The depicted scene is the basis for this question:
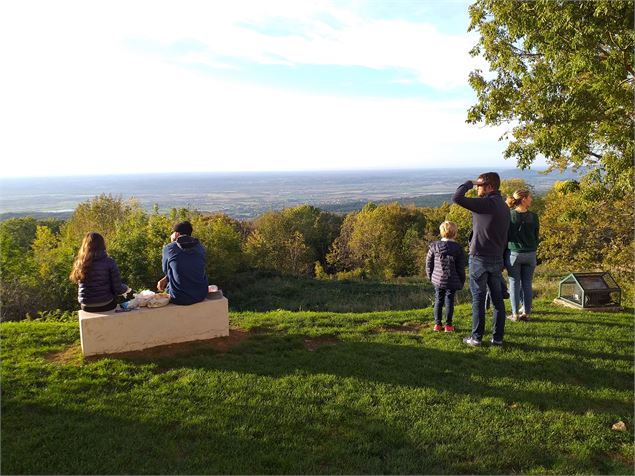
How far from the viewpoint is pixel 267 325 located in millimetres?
7770

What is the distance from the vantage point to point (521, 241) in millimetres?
7320

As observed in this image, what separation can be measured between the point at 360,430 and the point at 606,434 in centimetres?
249

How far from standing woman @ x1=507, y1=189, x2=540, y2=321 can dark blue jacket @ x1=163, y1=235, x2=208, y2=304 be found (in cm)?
542

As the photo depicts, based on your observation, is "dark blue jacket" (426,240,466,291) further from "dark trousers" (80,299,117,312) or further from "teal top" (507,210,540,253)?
"dark trousers" (80,299,117,312)

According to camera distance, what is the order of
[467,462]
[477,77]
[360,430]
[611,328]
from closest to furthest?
[467,462]
[360,430]
[611,328]
[477,77]

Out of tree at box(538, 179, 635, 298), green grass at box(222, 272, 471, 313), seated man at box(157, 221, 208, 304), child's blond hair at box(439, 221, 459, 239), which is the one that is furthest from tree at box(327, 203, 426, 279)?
seated man at box(157, 221, 208, 304)

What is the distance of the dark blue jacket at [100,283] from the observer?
5961 millimetres

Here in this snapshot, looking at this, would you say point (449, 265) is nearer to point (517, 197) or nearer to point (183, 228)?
point (517, 197)

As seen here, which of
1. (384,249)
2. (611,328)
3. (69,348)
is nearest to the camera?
(69,348)

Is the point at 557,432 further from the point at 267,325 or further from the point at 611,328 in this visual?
the point at 267,325

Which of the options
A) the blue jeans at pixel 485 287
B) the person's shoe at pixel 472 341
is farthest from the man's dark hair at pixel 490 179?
the person's shoe at pixel 472 341

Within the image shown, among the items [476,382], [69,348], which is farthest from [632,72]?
[69,348]

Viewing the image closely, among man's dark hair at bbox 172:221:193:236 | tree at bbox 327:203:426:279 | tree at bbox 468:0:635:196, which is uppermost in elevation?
tree at bbox 468:0:635:196

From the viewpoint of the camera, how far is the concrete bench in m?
5.84
